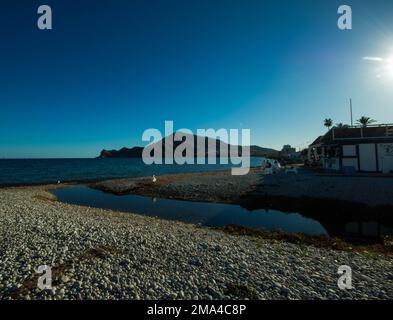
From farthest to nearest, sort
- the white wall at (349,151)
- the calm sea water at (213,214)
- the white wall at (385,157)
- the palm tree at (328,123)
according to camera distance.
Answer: the palm tree at (328,123) → the white wall at (349,151) → the white wall at (385,157) → the calm sea water at (213,214)

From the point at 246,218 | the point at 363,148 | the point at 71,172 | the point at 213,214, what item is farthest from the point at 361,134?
the point at 71,172

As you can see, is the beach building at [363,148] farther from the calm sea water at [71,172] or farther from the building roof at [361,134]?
the calm sea water at [71,172]

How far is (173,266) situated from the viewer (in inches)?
326

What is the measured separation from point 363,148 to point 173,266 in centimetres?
3409

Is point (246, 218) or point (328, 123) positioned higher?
point (328, 123)

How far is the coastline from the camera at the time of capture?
6684 millimetres

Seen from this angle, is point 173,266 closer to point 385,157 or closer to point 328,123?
point 385,157

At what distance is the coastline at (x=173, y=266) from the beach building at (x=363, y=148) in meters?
27.7

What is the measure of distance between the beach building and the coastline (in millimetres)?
27705

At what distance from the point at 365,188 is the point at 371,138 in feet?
44.6

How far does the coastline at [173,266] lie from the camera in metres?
6.68

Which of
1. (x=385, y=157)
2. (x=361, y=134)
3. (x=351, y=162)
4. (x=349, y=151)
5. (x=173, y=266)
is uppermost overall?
(x=361, y=134)

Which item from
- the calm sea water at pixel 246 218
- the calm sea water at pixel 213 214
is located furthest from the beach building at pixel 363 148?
the calm sea water at pixel 213 214

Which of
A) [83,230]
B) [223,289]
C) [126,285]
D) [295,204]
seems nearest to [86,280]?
[126,285]
